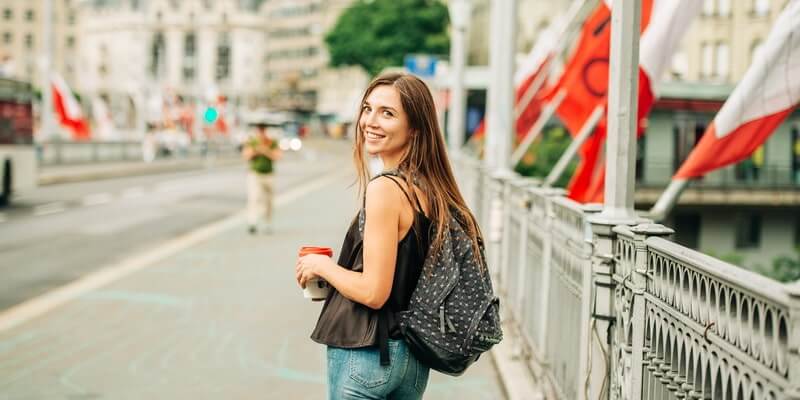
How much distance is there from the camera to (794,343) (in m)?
2.37

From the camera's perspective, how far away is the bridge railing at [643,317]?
2.60 metres

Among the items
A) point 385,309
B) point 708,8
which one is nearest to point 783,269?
point 708,8

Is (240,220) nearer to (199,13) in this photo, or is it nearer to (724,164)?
(724,164)

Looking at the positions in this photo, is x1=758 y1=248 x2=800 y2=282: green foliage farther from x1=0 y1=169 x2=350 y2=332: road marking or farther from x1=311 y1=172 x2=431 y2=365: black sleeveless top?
x1=311 y1=172 x2=431 y2=365: black sleeveless top

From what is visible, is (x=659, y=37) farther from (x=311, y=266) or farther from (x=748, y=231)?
(x=748, y=231)

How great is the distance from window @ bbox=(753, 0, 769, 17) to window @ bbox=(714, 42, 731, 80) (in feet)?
8.06

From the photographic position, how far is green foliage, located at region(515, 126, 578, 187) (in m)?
25.5

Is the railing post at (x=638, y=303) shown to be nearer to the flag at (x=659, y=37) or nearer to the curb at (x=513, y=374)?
the curb at (x=513, y=374)

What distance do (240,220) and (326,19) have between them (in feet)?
408

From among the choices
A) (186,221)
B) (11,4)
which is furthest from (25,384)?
(11,4)

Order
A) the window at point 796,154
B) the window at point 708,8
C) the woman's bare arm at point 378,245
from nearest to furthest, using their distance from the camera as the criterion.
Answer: the woman's bare arm at point 378,245 → the window at point 708,8 → the window at point 796,154

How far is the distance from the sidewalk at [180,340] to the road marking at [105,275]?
3 cm

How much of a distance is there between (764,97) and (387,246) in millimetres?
3853

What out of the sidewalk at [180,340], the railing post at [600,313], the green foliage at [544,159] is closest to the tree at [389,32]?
the green foliage at [544,159]
